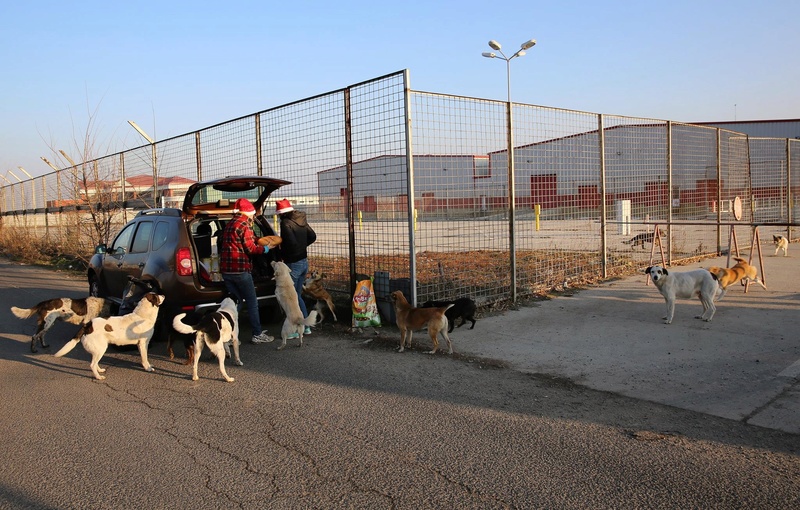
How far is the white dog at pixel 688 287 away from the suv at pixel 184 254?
5.37m

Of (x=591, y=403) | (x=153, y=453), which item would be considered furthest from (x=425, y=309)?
(x=153, y=453)

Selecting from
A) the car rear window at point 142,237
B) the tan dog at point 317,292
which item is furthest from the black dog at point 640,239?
the car rear window at point 142,237

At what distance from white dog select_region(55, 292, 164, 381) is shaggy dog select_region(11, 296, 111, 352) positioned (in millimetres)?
1543

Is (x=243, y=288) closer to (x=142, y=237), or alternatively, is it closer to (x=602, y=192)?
(x=142, y=237)

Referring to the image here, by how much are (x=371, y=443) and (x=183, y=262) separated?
3.96 metres

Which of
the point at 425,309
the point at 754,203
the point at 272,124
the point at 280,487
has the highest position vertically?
the point at 272,124

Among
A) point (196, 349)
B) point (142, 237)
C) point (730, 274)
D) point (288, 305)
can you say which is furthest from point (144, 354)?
point (730, 274)

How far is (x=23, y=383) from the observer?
20.2ft

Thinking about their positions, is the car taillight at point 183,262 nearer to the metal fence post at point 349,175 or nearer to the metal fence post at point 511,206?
the metal fence post at point 349,175

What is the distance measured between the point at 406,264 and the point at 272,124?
3731 mm

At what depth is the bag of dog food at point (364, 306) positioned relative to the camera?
8.16 metres

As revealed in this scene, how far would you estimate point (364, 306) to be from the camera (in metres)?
8.16

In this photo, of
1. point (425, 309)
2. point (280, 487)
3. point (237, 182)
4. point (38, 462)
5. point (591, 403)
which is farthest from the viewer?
point (237, 182)

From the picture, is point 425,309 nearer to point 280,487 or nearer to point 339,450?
point 339,450
